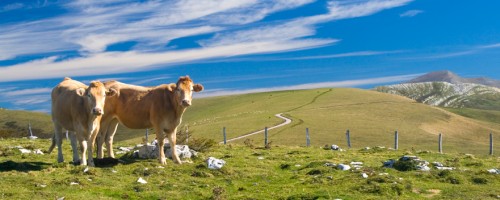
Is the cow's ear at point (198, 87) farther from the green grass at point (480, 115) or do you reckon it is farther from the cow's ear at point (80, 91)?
the green grass at point (480, 115)

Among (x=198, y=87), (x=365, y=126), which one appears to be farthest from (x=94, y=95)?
(x=365, y=126)

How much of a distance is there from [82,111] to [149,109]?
3443 mm

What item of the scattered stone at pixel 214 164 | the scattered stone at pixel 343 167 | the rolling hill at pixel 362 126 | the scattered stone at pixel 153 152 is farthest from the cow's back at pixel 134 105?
the rolling hill at pixel 362 126

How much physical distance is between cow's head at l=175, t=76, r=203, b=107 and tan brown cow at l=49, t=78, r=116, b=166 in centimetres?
270

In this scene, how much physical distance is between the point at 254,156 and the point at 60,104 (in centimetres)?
1081

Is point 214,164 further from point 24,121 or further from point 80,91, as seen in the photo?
point 24,121

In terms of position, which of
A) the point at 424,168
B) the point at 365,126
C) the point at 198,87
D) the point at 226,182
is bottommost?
the point at 365,126

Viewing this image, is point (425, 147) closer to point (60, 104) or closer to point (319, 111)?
point (319, 111)

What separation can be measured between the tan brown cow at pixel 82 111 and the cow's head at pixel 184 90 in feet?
8.86

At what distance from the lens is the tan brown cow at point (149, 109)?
71.2ft

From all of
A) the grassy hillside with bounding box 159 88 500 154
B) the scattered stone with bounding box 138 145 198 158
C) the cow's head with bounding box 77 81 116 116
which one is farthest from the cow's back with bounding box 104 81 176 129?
the grassy hillside with bounding box 159 88 500 154

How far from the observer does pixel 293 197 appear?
1586 cm

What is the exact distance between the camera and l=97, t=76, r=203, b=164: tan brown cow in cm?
2169

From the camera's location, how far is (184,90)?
829 inches
